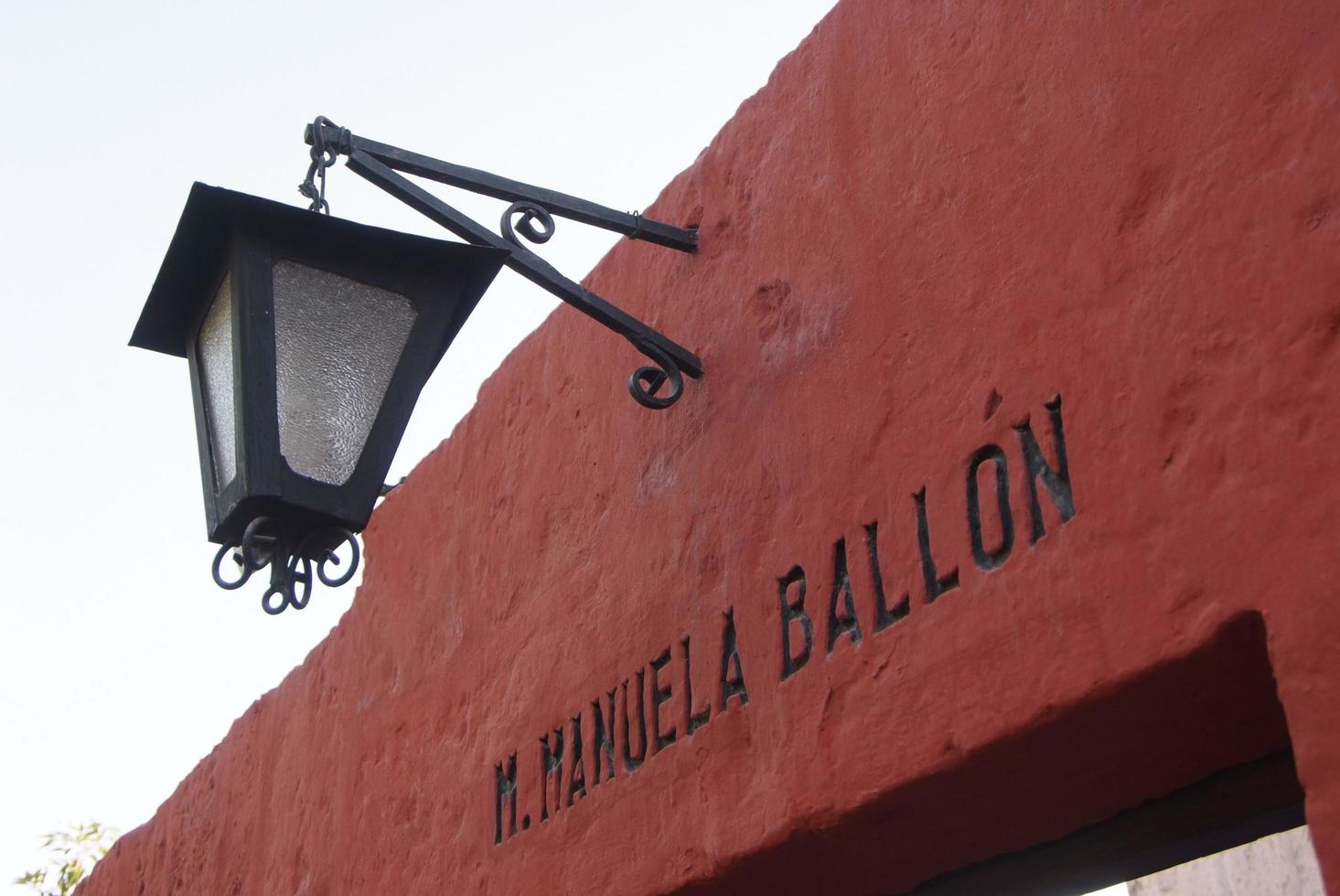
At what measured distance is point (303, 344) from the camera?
8.82 ft

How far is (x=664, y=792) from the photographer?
9.36 ft

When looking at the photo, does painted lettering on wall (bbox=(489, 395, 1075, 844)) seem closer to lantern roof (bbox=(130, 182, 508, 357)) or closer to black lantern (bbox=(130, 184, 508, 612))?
black lantern (bbox=(130, 184, 508, 612))

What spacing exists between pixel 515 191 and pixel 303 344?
0.60 m

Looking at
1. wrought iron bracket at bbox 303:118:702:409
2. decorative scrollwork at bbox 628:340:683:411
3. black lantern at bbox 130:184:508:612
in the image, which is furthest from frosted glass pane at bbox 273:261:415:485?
decorative scrollwork at bbox 628:340:683:411

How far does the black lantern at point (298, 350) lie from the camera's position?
2.59 m

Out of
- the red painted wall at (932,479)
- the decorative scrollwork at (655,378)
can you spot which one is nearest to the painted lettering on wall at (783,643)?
the red painted wall at (932,479)

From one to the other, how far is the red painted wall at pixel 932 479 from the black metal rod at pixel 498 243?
20 cm

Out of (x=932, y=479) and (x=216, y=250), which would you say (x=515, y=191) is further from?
(x=932, y=479)

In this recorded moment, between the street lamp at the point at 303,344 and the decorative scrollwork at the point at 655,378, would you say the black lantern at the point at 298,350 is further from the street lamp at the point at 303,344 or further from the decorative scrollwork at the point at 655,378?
the decorative scrollwork at the point at 655,378

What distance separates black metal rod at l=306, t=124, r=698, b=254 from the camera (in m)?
3.01

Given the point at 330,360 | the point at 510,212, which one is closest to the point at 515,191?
the point at 510,212

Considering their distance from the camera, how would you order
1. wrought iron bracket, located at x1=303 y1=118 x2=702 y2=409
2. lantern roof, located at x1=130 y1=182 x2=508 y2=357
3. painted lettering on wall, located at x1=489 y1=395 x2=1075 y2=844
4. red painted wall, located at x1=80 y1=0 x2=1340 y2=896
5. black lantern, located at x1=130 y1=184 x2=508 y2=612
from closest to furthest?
red painted wall, located at x1=80 y1=0 x2=1340 y2=896 → painted lettering on wall, located at x1=489 y1=395 x2=1075 y2=844 → black lantern, located at x1=130 y1=184 x2=508 y2=612 → lantern roof, located at x1=130 y1=182 x2=508 y2=357 → wrought iron bracket, located at x1=303 y1=118 x2=702 y2=409

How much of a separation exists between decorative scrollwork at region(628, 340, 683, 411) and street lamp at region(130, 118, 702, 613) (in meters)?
0.01

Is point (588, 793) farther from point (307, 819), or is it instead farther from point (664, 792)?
point (307, 819)
